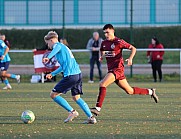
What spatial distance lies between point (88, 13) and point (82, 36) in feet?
6.80

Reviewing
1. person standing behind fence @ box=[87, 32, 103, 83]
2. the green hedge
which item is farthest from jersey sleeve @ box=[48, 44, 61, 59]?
the green hedge

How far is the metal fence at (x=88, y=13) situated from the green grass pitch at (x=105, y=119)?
1184 centimetres

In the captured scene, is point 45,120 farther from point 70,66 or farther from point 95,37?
point 95,37

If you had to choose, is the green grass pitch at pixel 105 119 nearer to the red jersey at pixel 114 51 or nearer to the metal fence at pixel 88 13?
the red jersey at pixel 114 51

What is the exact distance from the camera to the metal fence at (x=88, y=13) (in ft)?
97.9

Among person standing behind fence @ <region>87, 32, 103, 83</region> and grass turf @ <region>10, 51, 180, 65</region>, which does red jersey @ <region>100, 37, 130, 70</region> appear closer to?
person standing behind fence @ <region>87, 32, 103, 83</region>

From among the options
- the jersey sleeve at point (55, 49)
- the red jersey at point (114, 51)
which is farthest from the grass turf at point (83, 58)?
the jersey sleeve at point (55, 49)

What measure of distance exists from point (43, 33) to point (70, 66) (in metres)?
19.7

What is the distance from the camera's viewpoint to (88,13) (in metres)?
30.6

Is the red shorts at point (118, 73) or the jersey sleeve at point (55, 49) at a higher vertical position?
the jersey sleeve at point (55, 49)

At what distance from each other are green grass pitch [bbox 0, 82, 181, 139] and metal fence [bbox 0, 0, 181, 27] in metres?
11.8

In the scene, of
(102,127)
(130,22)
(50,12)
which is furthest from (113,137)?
(50,12)

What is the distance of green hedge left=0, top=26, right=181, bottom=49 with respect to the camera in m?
30.6

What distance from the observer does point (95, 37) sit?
25.1 meters
